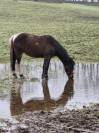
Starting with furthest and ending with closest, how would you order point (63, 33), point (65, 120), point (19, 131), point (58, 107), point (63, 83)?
point (63, 33) → point (63, 83) → point (58, 107) → point (65, 120) → point (19, 131)

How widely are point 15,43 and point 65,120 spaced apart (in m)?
8.49

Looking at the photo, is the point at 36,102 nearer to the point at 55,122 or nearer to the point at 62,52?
the point at 55,122

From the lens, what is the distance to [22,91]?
15664 millimetres

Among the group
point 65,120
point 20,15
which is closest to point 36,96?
point 65,120

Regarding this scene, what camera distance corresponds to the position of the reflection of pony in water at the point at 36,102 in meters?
12.9


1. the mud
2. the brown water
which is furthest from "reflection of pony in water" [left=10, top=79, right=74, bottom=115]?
the mud

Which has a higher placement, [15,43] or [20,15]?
[15,43]

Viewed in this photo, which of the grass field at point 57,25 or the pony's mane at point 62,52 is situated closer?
the pony's mane at point 62,52

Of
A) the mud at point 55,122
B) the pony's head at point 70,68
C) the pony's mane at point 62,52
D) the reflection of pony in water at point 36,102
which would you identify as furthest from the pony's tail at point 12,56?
the mud at point 55,122

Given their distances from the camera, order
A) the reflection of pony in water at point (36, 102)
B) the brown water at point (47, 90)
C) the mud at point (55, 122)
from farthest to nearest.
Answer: the brown water at point (47, 90), the reflection of pony in water at point (36, 102), the mud at point (55, 122)

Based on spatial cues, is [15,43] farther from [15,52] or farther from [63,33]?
[63,33]

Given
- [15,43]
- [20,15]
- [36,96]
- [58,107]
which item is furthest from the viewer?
[20,15]

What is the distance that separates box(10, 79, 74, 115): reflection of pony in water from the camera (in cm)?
1295

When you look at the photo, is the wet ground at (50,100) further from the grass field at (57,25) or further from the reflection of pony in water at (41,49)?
the grass field at (57,25)
